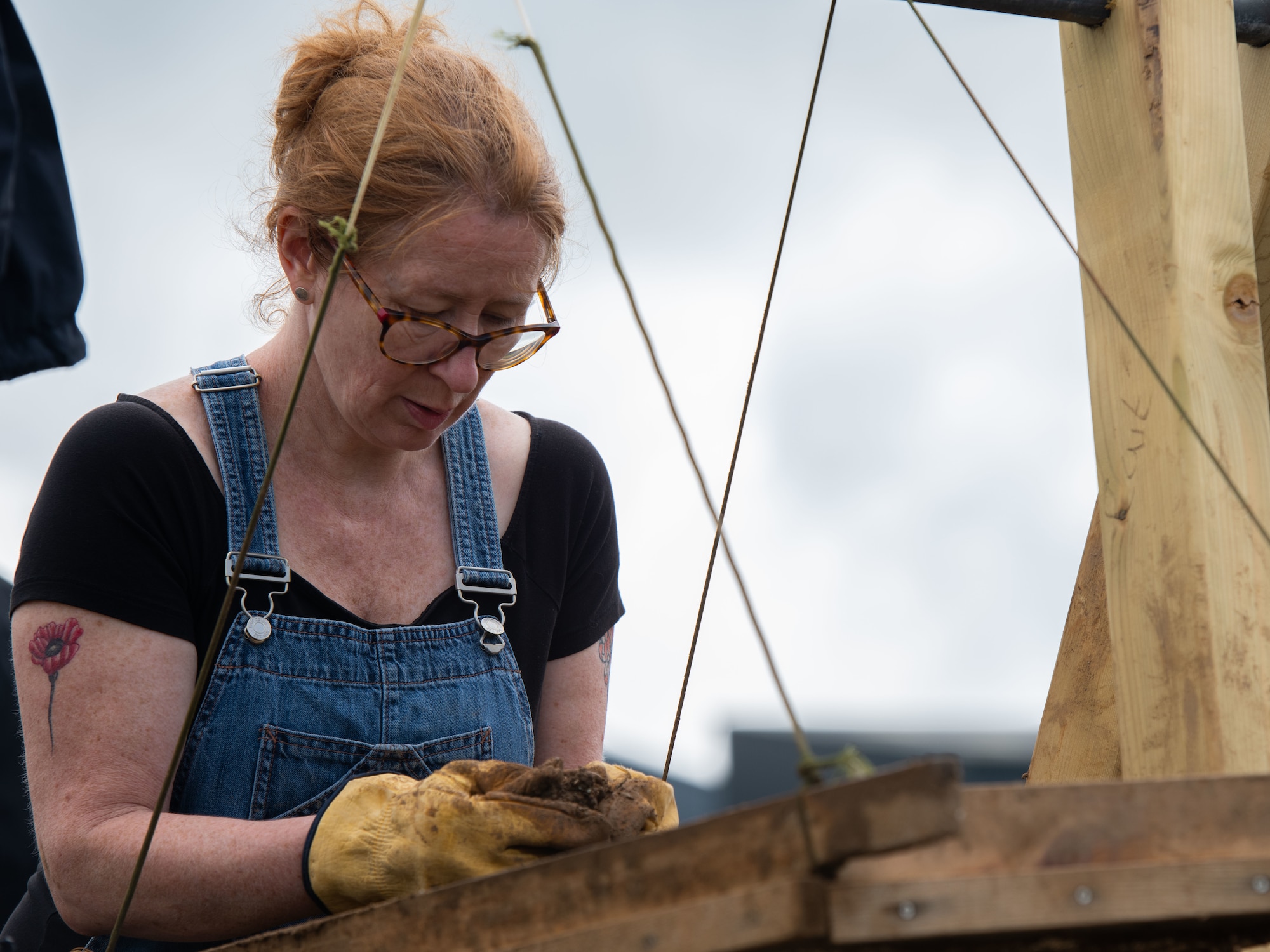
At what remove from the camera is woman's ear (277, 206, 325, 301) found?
59.6 inches

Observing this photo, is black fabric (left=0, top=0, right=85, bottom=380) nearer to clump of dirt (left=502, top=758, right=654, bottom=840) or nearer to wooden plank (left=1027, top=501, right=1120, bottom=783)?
clump of dirt (left=502, top=758, right=654, bottom=840)

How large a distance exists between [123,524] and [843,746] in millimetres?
7752

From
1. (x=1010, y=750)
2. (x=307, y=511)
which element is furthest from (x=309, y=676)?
(x=1010, y=750)

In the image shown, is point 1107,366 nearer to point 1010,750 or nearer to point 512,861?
point 512,861

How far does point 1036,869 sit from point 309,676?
37.0 inches

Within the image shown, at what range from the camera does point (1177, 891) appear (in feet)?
2.50

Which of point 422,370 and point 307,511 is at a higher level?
point 422,370

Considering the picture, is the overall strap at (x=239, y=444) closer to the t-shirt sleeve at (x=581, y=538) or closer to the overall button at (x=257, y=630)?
the overall button at (x=257, y=630)

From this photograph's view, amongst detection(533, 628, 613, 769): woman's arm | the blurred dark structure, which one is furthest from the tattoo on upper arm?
the blurred dark structure

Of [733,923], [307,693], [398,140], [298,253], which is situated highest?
[398,140]

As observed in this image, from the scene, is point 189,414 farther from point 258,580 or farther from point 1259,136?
point 1259,136

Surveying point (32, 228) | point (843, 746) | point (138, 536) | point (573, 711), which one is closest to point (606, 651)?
point (573, 711)

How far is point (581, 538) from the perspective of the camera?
1.85m

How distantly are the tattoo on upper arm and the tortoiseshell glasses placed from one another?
53cm
